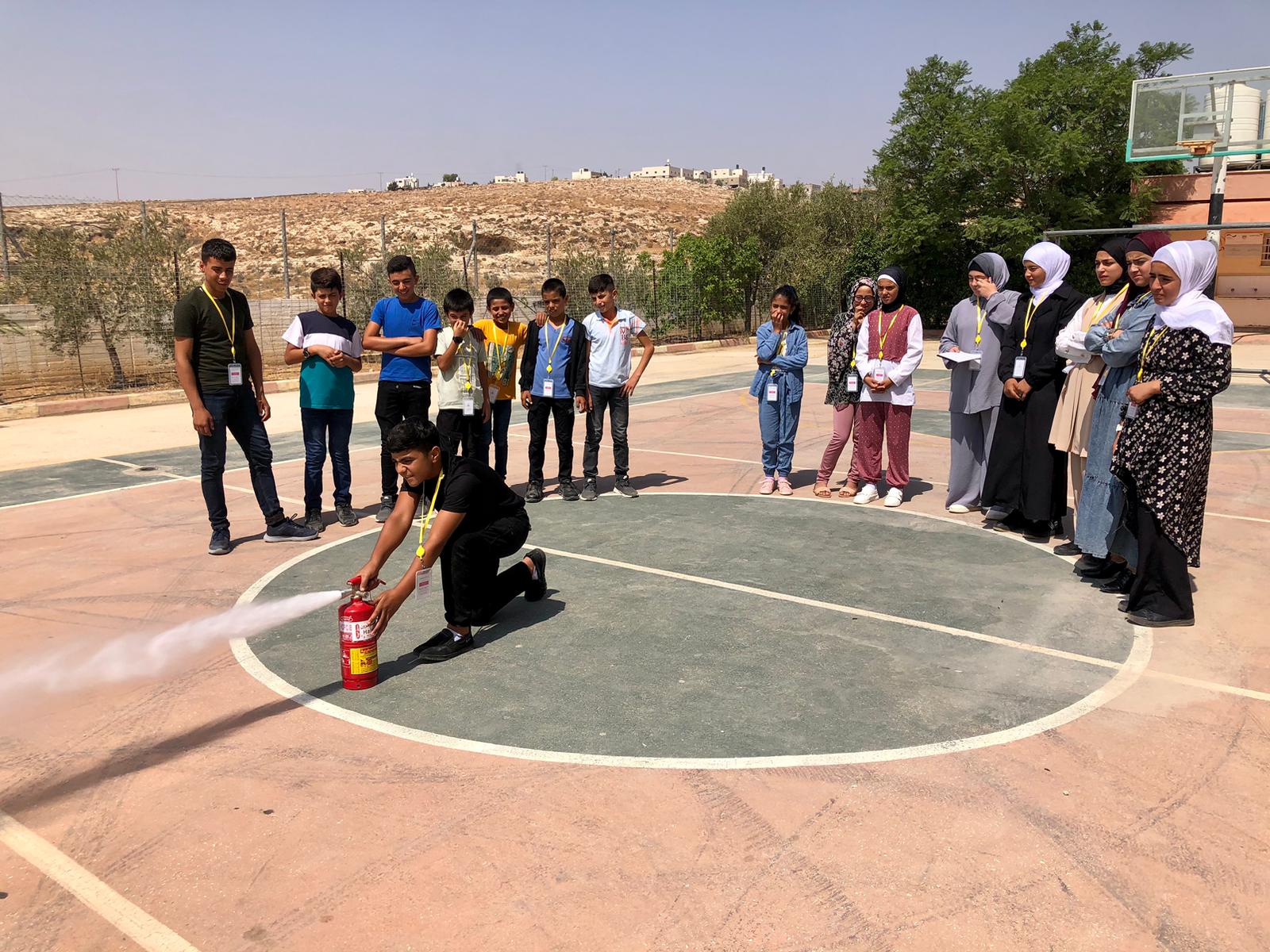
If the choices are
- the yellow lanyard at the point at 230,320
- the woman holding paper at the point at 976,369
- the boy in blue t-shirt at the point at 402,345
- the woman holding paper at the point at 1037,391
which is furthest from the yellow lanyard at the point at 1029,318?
the yellow lanyard at the point at 230,320

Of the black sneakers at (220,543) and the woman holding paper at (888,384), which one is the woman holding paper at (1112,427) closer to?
the woman holding paper at (888,384)

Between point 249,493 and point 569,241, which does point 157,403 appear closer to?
point 249,493

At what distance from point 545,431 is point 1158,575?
5.57 m

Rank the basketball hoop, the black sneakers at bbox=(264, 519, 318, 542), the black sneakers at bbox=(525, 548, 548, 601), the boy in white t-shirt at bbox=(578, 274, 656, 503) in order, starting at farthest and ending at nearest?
1. the basketball hoop
2. the boy in white t-shirt at bbox=(578, 274, 656, 503)
3. the black sneakers at bbox=(264, 519, 318, 542)
4. the black sneakers at bbox=(525, 548, 548, 601)

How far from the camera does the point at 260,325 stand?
947 inches

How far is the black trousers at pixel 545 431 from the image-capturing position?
9.40 metres

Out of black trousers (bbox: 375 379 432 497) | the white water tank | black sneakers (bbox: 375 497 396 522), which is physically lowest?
black sneakers (bbox: 375 497 396 522)

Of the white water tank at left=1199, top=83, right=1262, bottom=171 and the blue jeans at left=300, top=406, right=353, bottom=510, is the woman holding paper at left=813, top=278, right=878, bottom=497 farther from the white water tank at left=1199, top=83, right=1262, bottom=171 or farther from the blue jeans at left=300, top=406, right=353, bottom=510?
the white water tank at left=1199, top=83, right=1262, bottom=171

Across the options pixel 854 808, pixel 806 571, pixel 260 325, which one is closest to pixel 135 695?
pixel 854 808

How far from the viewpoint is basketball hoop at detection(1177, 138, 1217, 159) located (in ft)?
77.8

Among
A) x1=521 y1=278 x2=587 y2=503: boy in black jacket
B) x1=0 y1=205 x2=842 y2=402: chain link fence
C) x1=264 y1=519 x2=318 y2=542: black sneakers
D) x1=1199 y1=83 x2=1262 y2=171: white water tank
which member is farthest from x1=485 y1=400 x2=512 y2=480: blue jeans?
x1=1199 y1=83 x2=1262 y2=171: white water tank

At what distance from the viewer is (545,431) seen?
953 centimetres

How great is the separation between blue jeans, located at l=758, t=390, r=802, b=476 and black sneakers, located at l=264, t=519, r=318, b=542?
14.7 ft

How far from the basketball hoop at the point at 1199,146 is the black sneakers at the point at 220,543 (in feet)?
81.4
